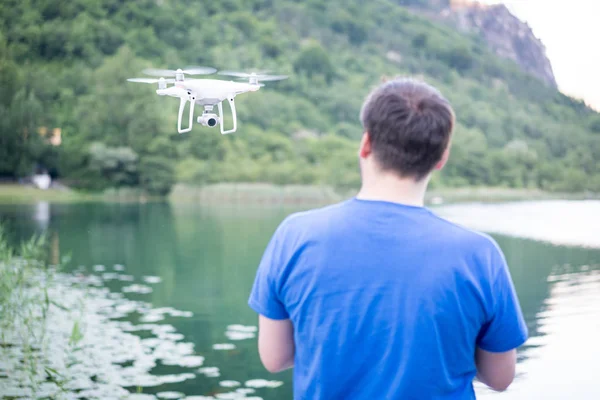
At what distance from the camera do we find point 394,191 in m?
0.95

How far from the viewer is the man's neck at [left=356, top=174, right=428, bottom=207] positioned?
3.12 feet

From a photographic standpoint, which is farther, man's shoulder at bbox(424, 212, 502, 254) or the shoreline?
the shoreline

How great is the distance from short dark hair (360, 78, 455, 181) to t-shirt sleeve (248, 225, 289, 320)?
167 millimetres

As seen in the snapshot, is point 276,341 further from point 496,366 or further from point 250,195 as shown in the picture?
point 250,195

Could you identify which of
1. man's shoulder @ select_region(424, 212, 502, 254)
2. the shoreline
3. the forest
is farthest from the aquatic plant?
the shoreline

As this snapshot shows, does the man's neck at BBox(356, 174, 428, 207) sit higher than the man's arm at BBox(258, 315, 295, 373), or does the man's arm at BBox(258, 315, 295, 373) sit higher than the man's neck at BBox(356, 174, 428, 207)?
the man's neck at BBox(356, 174, 428, 207)

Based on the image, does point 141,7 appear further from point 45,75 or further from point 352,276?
point 352,276

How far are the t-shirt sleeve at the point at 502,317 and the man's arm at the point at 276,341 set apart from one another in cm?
24

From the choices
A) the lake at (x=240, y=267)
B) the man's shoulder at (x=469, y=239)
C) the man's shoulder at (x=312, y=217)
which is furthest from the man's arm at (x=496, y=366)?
the lake at (x=240, y=267)

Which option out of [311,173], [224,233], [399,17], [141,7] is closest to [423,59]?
[399,17]

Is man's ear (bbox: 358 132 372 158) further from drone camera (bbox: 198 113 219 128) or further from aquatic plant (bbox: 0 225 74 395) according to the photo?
aquatic plant (bbox: 0 225 74 395)

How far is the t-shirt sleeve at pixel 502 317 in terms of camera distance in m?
0.91

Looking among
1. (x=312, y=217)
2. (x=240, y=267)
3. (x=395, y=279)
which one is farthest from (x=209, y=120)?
(x=240, y=267)

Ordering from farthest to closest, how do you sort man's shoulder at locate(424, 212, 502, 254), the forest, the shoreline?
1. the forest
2. the shoreline
3. man's shoulder at locate(424, 212, 502, 254)
